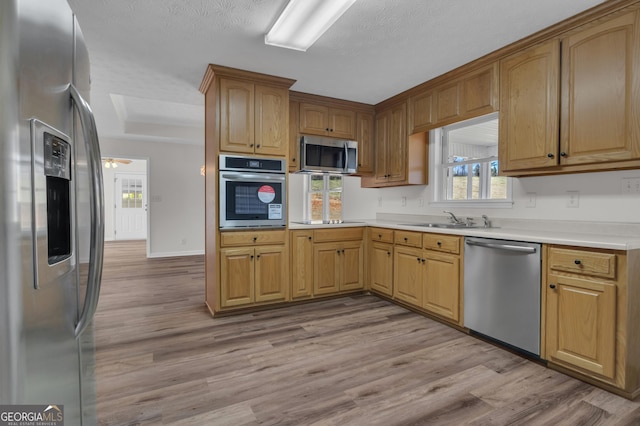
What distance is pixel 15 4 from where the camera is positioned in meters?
0.59

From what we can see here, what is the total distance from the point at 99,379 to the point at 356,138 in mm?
3410

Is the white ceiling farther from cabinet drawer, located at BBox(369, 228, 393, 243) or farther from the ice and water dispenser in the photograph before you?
the ice and water dispenser

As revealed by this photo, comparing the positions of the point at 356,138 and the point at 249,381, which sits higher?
the point at 356,138

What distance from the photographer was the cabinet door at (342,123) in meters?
3.91

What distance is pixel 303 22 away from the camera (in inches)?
86.9

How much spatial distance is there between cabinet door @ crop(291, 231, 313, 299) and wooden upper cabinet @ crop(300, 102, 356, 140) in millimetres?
1251

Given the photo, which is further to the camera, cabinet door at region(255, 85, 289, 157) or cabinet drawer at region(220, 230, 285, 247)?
cabinet door at region(255, 85, 289, 157)

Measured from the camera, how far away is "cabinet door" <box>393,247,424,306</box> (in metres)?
3.13

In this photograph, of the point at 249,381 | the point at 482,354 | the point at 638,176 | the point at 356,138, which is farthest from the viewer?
the point at 356,138

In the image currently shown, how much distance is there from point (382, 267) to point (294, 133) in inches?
72.4

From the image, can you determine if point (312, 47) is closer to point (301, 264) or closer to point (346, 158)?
point (346, 158)

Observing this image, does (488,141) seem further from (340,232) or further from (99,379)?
(99,379)

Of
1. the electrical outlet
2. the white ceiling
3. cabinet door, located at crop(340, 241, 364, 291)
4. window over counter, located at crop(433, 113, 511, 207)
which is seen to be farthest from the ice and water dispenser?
window over counter, located at crop(433, 113, 511, 207)

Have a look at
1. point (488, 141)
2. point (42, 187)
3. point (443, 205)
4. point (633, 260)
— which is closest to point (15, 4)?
point (42, 187)
